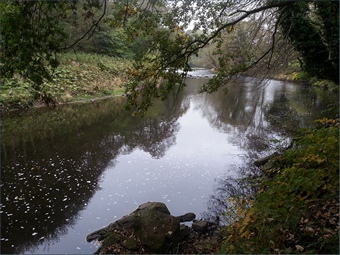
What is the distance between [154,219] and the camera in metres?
5.79

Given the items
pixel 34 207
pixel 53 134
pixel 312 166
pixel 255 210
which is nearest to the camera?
pixel 255 210

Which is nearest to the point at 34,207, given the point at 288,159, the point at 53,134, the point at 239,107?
the point at 288,159

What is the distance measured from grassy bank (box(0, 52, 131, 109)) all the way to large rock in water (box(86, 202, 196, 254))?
40.6 feet

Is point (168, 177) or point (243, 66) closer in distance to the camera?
point (243, 66)

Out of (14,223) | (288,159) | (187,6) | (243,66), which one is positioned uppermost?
(187,6)

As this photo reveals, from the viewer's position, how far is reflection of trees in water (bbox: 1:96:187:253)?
6430 mm

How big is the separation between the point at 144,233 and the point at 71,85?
17.6m

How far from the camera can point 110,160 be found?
1043 cm

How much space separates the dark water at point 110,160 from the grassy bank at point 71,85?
4.68ft

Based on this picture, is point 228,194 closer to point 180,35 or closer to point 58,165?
point 180,35

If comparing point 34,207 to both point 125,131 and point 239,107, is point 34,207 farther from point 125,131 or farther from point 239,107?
point 239,107

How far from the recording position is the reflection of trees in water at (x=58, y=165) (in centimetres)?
643

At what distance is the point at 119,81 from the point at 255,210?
22950mm

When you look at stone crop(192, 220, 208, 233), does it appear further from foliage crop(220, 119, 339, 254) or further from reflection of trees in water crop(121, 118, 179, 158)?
reflection of trees in water crop(121, 118, 179, 158)
